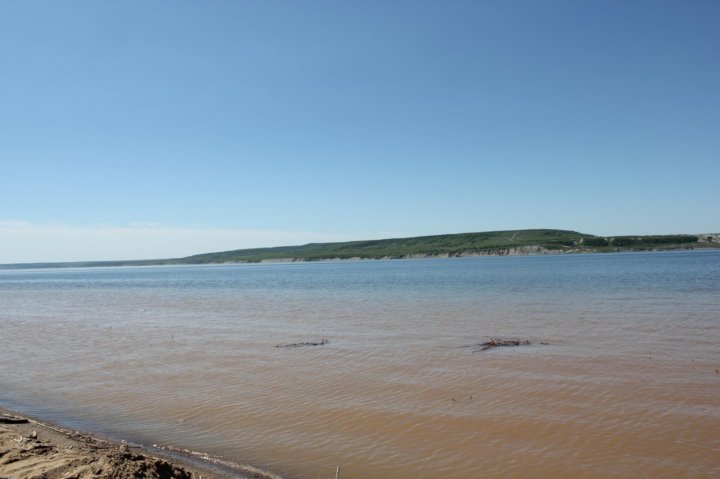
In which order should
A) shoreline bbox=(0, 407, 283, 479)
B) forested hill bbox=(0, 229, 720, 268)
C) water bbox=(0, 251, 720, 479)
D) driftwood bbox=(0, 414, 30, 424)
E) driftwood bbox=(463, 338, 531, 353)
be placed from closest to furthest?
shoreline bbox=(0, 407, 283, 479) → water bbox=(0, 251, 720, 479) → driftwood bbox=(0, 414, 30, 424) → driftwood bbox=(463, 338, 531, 353) → forested hill bbox=(0, 229, 720, 268)

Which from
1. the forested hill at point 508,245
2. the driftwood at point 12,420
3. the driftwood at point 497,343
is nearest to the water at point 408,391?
the driftwood at point 497,343

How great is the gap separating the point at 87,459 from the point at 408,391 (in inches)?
237

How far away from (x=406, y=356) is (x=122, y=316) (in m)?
18.4

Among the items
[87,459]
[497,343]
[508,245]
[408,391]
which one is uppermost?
[508,245]

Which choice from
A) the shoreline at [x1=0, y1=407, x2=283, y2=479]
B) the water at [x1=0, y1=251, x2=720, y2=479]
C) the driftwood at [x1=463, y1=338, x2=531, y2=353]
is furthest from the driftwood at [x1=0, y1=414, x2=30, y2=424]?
the driftwood at [x1=463, y1=338, x2=531, y2=353]

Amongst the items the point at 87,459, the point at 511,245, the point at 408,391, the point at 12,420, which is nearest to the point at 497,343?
the point at 408,391

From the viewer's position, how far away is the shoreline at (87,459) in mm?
5266

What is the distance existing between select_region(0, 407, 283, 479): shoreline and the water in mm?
435

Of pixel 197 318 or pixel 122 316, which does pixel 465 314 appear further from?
pixel 122 316

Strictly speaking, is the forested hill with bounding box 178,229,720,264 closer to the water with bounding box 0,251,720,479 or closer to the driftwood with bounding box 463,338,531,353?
the water with bounding box 0,251,720,479

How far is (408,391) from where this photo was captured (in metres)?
9.96

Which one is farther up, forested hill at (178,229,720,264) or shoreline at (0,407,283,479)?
forested hill at (178,229,720,264)

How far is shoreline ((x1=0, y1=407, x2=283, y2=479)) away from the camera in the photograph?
17.3ft

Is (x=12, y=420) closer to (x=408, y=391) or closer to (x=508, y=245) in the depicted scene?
(x=408, y=391)
